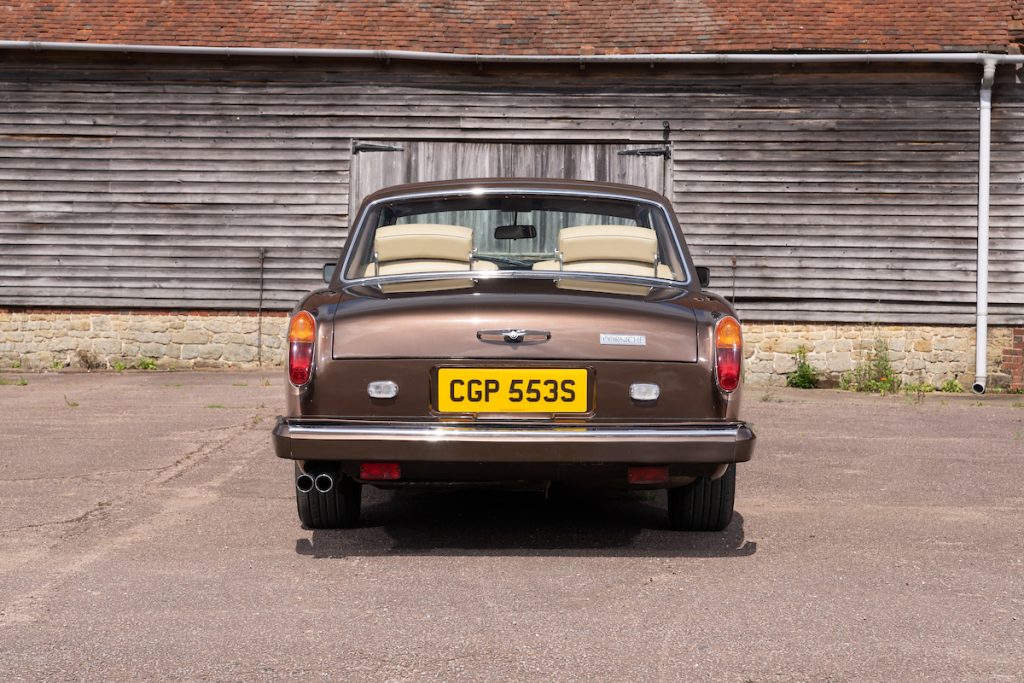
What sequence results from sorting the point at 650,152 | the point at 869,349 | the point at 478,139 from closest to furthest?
the point at 869,349 < the point at 650,152 < the point at 478,139

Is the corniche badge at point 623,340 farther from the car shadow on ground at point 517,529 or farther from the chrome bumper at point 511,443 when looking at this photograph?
the car shadow on ground at point 517,529

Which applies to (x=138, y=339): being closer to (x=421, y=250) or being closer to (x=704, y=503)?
(x=421, y=250)

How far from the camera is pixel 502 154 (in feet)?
45.3

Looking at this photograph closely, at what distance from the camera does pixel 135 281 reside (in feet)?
45.7

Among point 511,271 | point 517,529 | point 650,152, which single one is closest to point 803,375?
point 650,152

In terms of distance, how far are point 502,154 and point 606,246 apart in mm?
8840

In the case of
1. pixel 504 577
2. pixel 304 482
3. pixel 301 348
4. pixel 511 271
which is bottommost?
pixel 504 577

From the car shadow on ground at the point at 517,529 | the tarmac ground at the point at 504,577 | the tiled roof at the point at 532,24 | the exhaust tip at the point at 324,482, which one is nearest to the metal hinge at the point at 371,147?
the tiled roof at the point at 532,24

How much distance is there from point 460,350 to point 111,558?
1.55 meters

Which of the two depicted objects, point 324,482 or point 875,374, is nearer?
point 324,482

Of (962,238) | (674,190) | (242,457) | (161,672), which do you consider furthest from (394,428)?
(962,238)

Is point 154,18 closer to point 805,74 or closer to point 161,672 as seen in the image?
point 805,74

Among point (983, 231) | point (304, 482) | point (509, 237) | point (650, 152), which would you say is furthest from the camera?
point (650, 152)

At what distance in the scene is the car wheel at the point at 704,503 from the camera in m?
4.96
